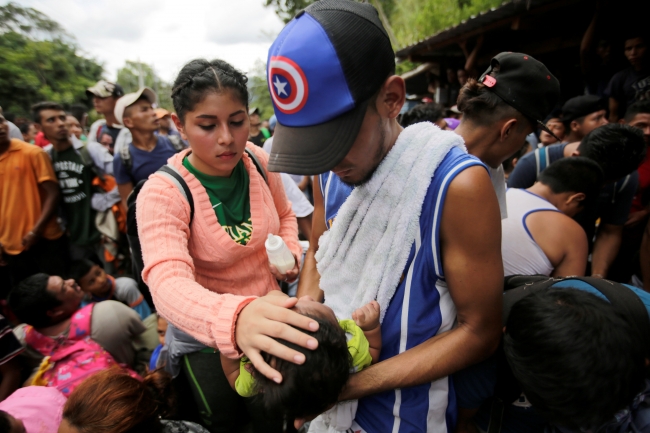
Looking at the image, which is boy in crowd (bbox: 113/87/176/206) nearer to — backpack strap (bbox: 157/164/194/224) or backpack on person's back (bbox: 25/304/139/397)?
backpack on person's back (bbox: 25/304/139/397)

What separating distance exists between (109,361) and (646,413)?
3.03m

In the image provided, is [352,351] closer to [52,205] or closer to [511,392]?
[511,392]

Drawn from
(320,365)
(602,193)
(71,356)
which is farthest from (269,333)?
(602,193)

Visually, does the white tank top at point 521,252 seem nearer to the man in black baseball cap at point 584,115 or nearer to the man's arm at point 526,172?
the man's arm at point 526,172

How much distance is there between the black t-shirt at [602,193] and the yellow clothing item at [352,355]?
2.51 m

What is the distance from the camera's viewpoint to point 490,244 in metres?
1.07

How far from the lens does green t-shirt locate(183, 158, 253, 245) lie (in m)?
1.70

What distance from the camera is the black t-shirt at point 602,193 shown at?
2.79 m

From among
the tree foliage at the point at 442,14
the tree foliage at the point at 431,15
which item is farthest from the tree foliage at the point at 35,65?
the tree foliage at the point at 442,14

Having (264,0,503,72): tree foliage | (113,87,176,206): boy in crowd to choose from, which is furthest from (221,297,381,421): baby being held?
(264,0,503,72): tree foliage

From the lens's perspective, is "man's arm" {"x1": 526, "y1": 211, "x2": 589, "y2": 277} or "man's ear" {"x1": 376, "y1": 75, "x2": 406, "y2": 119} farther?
"man's arm" {"x1": 526, "y1": 211, "x2": 589, "y2": 277}

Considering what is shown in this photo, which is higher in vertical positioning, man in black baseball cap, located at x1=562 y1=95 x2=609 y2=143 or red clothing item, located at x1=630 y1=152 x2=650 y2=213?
man in black baseball cap, located at x1=562 y1=95 x2=609 y2=143

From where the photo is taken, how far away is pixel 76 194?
13.9 feet

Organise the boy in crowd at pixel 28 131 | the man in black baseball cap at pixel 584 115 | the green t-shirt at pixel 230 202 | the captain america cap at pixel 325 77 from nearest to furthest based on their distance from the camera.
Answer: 1. the captain america cap at pixel 325 77
2. the green t-shirt at pixel 230 202
3. the man in black baseball cap at pixel 584 115
4. the boy in crowd at pixel 28 131
